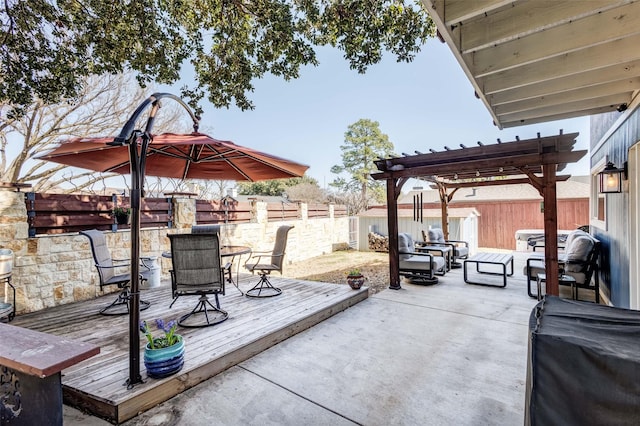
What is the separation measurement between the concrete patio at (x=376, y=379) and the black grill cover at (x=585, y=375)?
3.99 ft

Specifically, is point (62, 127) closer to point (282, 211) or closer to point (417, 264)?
point (282, 211)

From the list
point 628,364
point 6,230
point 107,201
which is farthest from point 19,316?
point 628,364

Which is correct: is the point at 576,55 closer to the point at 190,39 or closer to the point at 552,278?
the point at 552,278

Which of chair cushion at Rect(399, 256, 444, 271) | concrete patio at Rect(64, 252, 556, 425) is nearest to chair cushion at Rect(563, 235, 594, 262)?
concrete patio at Rect(64, 252, 556, 425)

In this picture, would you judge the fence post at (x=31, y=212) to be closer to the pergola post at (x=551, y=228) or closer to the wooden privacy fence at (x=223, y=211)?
the wooden privacy fence at (x=223, y=211)

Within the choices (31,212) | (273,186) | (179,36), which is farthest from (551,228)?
(273,186)

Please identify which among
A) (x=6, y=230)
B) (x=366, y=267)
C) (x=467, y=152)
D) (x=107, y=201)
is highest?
(x=467, y=152)

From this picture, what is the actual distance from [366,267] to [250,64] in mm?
6425

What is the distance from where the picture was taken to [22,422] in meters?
1.42

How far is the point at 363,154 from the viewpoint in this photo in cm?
2088

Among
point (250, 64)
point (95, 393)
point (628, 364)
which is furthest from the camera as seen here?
point (250, 64)

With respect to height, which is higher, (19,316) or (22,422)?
(22,422)

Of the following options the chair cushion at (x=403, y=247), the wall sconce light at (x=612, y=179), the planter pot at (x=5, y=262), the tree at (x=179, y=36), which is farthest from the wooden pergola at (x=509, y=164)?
the planter pot at (x=5, y=262)

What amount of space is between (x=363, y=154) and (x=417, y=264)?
52.0ft
